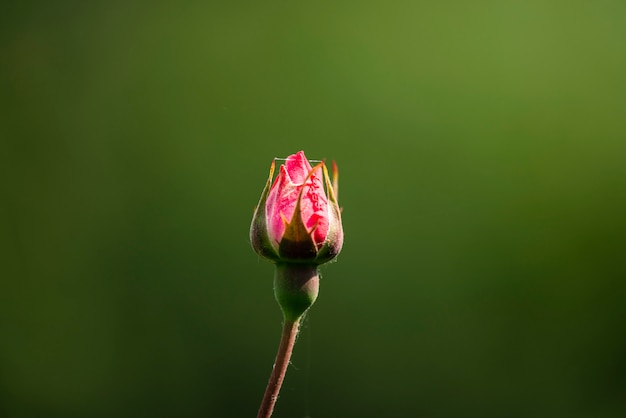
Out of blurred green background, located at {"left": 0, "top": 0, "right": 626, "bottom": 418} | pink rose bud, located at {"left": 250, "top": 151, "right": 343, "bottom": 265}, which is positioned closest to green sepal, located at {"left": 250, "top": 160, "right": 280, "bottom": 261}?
pink rose bud, located at {"left": 250, "top": 151, "right": 343, "bottom": 265}

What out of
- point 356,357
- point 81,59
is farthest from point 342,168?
point 81,59

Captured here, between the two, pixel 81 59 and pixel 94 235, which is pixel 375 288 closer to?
pixel 94 235

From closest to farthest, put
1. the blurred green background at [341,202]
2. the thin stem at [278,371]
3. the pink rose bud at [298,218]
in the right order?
the thin stem at [278,371] < the pink rose bud at [298,218] < the blurred green background at [341,202]

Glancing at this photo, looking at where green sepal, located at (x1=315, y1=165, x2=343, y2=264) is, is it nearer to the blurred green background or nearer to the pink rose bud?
the pink rose bud

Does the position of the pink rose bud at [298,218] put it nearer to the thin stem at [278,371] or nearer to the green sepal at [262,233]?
the green sepal at [262,233]

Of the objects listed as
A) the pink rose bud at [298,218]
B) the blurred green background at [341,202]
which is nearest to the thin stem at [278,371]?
the pink rose bud at [298,218]
